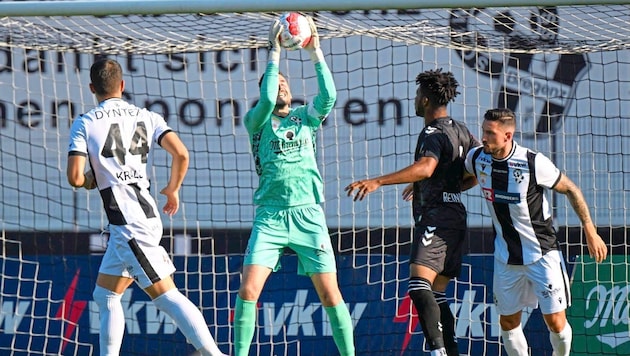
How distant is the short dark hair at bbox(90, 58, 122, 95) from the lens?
6098mm

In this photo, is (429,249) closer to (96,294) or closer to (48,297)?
(96,294)

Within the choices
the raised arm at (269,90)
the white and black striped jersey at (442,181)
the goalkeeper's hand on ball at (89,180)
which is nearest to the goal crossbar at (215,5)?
the raised arm at (269,90)

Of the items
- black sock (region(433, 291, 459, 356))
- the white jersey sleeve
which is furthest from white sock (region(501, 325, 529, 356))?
the white jersey sleeve

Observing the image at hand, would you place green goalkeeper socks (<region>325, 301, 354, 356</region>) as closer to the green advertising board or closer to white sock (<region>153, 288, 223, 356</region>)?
white sock (<region>153, 288, 223, 356</region>)

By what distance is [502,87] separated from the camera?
9836mm

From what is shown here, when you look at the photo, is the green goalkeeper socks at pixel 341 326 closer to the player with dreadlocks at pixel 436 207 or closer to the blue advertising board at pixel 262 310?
the player with dreadlocks at pixel 436 207

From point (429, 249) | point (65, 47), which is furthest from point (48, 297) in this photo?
point (429, 249)

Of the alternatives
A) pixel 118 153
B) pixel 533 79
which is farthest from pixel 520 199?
pixel 533 79

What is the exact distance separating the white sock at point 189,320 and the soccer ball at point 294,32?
173 cm

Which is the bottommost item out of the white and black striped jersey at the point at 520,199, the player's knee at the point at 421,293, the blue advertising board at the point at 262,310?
the blue advertising board at the point at 262,310

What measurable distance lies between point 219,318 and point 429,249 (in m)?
3.42

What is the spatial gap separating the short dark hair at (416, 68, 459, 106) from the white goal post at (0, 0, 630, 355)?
6.85 ft

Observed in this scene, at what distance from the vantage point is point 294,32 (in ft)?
21.6

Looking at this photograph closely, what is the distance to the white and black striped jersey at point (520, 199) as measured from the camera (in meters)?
6.61
